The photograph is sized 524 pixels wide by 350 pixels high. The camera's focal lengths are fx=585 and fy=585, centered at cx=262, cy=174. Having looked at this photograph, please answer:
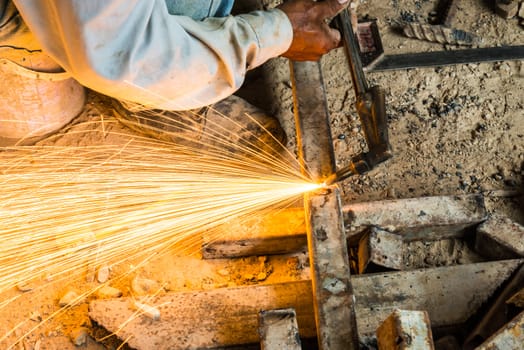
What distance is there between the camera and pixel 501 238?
2902mm

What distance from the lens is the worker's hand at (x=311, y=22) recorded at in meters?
Result: 2.72

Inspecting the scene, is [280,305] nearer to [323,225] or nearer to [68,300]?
[323,225]

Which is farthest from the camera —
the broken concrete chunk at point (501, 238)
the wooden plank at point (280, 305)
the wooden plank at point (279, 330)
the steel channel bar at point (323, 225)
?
the broken concrete chunk at point (501, 238)

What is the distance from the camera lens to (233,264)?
312 cm

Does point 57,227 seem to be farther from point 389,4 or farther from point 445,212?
point 389,4

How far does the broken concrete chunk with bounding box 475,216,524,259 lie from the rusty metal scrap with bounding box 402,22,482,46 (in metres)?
1.48

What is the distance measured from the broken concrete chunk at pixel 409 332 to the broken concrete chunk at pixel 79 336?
150 cm

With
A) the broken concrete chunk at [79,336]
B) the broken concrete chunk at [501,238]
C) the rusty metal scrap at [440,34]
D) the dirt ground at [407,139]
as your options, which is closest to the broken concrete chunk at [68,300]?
the dirt ground at [407,139]

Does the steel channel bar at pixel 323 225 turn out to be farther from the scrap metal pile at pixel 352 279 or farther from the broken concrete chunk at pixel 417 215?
the broken concrete chunk at pixel 417 215

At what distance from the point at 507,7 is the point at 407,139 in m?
1.30

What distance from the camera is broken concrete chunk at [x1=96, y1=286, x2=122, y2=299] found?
9.70 ft

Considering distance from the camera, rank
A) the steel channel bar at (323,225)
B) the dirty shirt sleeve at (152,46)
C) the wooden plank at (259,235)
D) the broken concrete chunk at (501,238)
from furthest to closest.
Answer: the wooden plank at (259,235) < the broken concrete chunk at (501,238) < the steel channel bar at (323,225) < the dirty shirt sleeve at (152,46)

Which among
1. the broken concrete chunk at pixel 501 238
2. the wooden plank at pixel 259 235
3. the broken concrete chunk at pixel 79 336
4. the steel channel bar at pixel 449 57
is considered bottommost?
the broken concrete chunk at pixel 79 336

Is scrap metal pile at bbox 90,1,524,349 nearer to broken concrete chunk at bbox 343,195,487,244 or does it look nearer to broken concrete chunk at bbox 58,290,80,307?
broken concrete chunk at bbox 343,195,487,244
